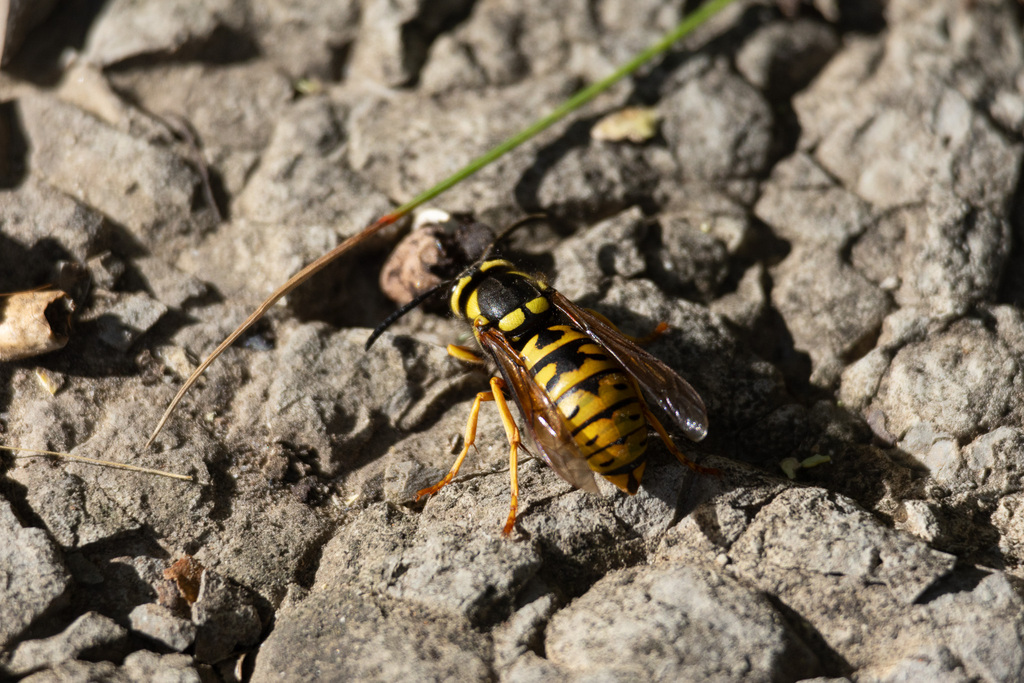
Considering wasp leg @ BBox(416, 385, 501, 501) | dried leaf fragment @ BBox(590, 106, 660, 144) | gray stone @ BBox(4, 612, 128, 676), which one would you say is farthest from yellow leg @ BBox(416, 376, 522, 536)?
dried leaf fragment @ BBox(590, 106, 660, 144)

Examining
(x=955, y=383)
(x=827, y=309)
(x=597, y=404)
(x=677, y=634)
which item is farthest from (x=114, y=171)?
(x=955, y=383)

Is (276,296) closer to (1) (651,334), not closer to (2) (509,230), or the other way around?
(2) (509,230)

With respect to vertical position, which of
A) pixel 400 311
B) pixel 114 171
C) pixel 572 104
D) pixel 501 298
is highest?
pixel 572 104

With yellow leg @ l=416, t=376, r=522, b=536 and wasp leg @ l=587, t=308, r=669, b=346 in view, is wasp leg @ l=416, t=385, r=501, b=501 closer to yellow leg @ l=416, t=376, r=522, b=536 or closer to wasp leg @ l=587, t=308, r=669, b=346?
yellow leg @ l=416, t=376, r=522, b=536

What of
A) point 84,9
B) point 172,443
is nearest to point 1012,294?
point 172,443

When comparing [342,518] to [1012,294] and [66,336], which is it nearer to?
[66,336]

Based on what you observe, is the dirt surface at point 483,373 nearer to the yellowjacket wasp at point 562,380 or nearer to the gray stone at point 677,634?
the gray stone at point 677,634
